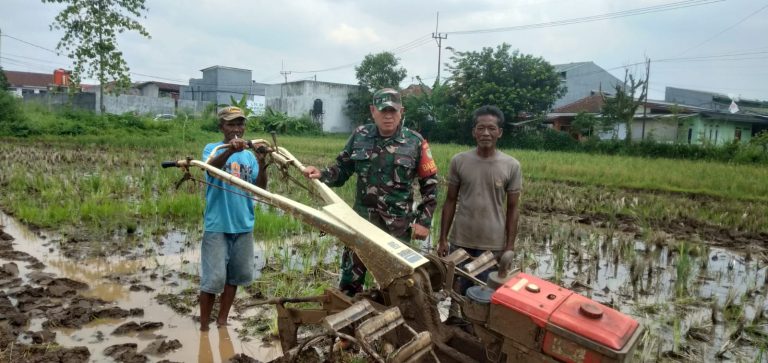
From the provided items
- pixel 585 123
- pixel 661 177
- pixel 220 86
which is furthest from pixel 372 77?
pixel 661 177

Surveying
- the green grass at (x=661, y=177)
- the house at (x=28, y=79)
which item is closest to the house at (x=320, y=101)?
the green grass at (x=661, y=177)

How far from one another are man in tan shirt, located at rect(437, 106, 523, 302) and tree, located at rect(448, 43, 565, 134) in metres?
24.1

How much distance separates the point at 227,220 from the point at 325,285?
1.22 m

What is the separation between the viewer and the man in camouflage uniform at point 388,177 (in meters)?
3.20

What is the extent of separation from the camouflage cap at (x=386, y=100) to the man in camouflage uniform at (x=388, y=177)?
0.07ft

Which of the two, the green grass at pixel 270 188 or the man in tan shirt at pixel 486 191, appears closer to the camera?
the man in tan shirt at pixel 486 191

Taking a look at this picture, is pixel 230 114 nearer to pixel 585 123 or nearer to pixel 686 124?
pixel 585 123

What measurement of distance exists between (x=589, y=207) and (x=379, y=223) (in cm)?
634

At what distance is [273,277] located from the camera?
4535mm

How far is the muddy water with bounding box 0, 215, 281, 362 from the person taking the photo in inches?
129

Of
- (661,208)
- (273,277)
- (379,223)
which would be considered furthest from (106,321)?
(661,208)

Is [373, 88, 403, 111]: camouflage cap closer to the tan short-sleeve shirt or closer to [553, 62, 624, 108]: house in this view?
the tan short-sleeve shirt

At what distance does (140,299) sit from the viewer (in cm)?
405

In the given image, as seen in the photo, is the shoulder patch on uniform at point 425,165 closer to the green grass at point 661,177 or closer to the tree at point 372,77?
the green grass at point 661,177
